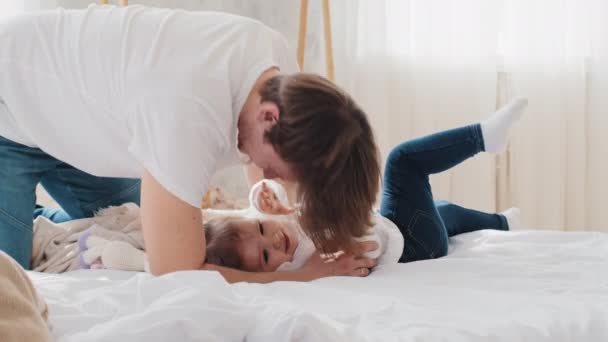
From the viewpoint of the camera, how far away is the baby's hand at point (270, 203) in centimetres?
165

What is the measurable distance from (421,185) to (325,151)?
566mm

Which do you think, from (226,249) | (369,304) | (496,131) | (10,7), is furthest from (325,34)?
(369,304)

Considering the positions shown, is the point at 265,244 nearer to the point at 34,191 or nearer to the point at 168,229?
the point at 168,229

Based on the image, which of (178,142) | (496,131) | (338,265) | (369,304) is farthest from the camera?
(496,131)

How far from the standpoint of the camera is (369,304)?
111 centimetres

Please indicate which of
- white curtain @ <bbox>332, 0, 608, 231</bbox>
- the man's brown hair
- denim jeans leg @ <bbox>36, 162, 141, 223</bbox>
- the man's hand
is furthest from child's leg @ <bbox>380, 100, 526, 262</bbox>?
white curtain @ <bbox>332, 0, 608, 231</bbox>

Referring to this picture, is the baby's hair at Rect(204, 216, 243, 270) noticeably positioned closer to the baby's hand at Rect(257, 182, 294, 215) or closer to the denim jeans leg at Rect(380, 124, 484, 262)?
the baby's hand at Rect(257, 182, 294, 215)

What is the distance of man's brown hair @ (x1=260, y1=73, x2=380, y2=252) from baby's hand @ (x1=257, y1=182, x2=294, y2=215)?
30cm

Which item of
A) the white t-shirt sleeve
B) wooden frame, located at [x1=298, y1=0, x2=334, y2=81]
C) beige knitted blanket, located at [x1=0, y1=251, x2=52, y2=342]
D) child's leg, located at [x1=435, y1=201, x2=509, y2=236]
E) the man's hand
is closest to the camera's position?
beige knitted blanket, located at [x1=0, y1=251, x2=52, y2=342]

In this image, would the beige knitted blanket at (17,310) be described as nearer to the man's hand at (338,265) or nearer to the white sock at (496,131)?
Result: the man's hand at (338,265)

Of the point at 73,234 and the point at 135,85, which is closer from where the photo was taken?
the point at 135,85

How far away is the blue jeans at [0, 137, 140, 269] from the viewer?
59.6 inches

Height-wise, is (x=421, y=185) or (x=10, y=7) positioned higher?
(x=10, y=7)

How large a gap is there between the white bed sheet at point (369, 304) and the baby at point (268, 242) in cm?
7
